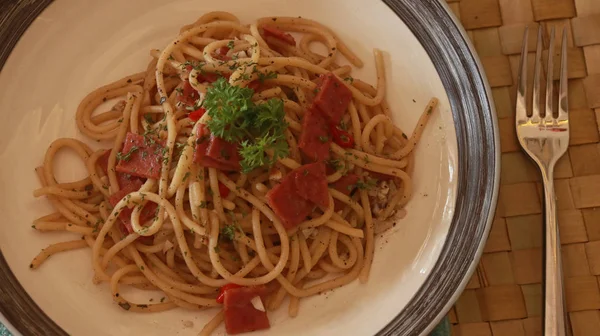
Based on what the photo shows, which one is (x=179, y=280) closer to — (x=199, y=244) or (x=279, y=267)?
(x=199, y=244)

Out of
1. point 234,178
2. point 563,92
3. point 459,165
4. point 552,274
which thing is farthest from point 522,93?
point 234,178

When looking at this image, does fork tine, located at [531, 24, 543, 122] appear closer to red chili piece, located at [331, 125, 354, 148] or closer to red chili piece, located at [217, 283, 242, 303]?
red chili piece, located at [331, 125, 354, 148]

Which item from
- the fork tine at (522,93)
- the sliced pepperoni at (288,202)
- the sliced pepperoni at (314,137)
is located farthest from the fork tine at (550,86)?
the sliced pepperoni at (288,202)

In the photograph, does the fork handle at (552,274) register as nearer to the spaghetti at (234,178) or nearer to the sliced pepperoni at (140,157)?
the spaghetti at (234,178)

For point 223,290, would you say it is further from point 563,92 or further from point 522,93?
point 563,92

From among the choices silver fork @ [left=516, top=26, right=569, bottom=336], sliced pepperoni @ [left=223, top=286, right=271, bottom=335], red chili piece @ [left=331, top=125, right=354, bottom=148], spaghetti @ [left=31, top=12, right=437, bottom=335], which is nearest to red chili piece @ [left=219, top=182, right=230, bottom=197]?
spaghetti @ [left=31, top=12, right=437, bottom=335]
